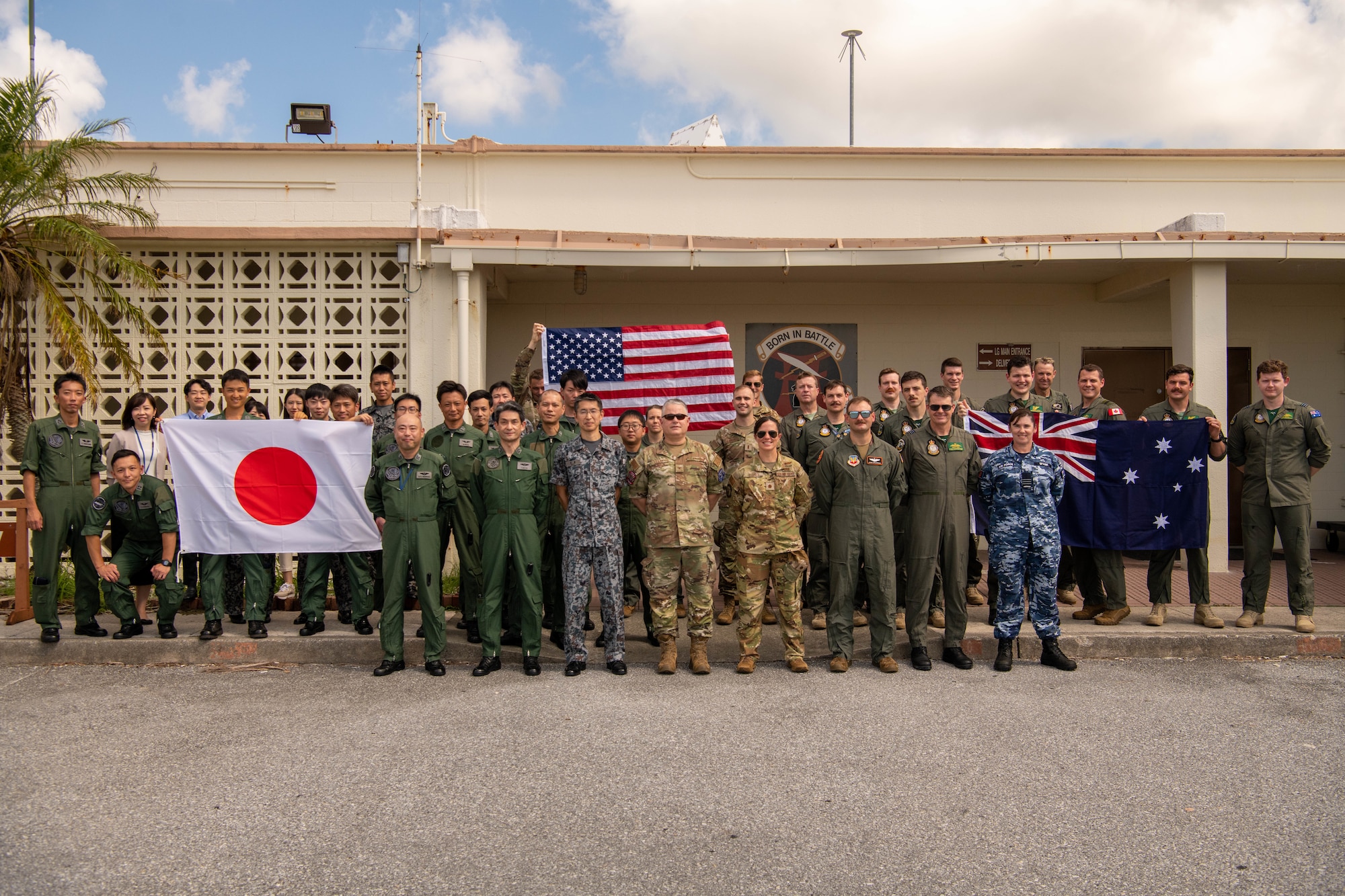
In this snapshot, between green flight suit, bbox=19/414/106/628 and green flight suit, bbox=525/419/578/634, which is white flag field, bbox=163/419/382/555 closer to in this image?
green flight suit, bbox=19/414/106/628

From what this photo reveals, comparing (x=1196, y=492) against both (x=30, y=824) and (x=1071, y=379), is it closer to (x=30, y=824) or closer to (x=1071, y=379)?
(x=1071, y=379)

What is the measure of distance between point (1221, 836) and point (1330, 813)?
643 millimetres

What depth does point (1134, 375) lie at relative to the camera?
10594mm

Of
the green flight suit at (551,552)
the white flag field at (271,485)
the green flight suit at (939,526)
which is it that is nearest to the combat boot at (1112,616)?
the green flight suit at (939,526)

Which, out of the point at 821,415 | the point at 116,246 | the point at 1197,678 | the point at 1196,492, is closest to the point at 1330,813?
the point at 1197,678

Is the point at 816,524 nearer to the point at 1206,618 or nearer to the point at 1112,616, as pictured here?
the point at 1112,616

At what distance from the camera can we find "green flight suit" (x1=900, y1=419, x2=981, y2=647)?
19.0 feet

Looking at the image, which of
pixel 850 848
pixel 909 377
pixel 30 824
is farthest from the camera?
pixel 909 377

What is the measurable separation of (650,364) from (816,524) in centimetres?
229

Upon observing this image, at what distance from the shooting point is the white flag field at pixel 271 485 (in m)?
6.29

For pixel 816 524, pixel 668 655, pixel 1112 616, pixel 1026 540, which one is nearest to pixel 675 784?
pixel 668 655

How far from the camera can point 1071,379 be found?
10.5 metres

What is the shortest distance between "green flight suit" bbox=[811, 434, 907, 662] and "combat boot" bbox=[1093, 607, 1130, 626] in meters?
1.96

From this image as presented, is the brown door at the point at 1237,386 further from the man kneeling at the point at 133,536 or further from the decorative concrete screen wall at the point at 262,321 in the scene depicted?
the man kneeling at the point at 133,536
